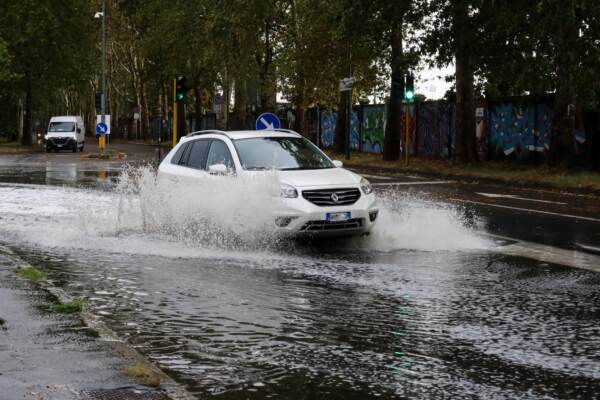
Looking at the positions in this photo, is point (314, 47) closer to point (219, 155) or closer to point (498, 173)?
point (498, 173)

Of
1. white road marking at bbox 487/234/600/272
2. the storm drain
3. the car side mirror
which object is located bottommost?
the storm drain

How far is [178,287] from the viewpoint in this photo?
9336mm

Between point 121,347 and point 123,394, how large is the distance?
1188mm

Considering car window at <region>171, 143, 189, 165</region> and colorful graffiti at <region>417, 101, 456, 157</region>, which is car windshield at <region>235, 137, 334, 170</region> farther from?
colorful graffiti at <region>417, 101, 456, 157</region>

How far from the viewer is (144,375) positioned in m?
5.67

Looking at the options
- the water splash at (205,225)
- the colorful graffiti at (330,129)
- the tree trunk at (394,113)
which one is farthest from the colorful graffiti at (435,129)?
the water splash at (205,225)

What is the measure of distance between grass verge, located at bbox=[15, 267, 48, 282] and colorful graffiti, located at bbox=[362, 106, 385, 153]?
36592mm

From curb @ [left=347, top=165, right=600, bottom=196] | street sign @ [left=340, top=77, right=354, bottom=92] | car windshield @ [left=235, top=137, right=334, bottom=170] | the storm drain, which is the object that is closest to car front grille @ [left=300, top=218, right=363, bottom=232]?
car windshield @ [left=235, top=137, right=334, bottom=170]

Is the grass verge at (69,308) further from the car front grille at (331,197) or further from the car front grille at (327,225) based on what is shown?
the car front grille at (331,197)

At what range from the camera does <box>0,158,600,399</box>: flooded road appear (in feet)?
19.6

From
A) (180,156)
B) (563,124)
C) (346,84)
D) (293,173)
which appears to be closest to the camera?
(293,173)

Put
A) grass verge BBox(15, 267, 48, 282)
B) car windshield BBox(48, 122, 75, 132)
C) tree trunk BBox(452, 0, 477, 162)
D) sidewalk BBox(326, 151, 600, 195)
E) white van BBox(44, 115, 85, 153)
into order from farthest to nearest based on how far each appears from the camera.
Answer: car windshield BBox(48, 122, 75, 132)
white van BBox(44, 115, 85, 153)
tree trunk BBox(452, 0, 477, 162)
sidewalk BBox(326, 151, 600, 195)
grass verge BBox(15, 267, 48, 282)

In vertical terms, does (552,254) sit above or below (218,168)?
below

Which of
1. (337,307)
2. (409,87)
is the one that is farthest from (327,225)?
(409,87)
